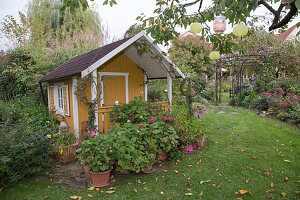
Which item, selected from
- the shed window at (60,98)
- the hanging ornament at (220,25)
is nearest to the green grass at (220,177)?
the hanging ornament at (220,25)

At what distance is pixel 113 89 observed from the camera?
6039 mm

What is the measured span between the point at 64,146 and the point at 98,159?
5.63 ft

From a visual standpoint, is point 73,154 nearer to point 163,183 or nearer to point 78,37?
point 163,183

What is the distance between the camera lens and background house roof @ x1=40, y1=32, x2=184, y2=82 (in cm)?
466

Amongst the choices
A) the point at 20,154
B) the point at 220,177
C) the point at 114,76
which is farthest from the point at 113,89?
the point at 220,177

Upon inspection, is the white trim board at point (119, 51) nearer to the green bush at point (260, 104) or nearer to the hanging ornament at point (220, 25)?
the hanging ornament at point (220, 25)

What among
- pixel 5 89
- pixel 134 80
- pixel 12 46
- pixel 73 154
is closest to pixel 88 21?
pixel 12 46

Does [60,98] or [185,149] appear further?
[60,98]

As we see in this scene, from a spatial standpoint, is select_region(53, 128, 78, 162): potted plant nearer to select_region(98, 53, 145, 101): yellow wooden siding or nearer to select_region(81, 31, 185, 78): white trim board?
select_region(81, 31, 185, 78): white trim board

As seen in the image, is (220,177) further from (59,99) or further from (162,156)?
(59,99)

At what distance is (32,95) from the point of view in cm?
885

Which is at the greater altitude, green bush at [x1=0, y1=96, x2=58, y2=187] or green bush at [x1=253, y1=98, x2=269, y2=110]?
green bush at [x1=253, y1=98, x2=269, y2=110]

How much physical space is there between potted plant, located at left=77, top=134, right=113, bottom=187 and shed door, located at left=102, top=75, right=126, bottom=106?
2.45m

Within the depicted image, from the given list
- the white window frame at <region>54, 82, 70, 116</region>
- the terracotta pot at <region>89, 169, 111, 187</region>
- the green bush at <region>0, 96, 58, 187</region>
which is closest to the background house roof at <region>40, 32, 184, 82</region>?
the white window frame at <region>54, 82, 70, 116</region>
